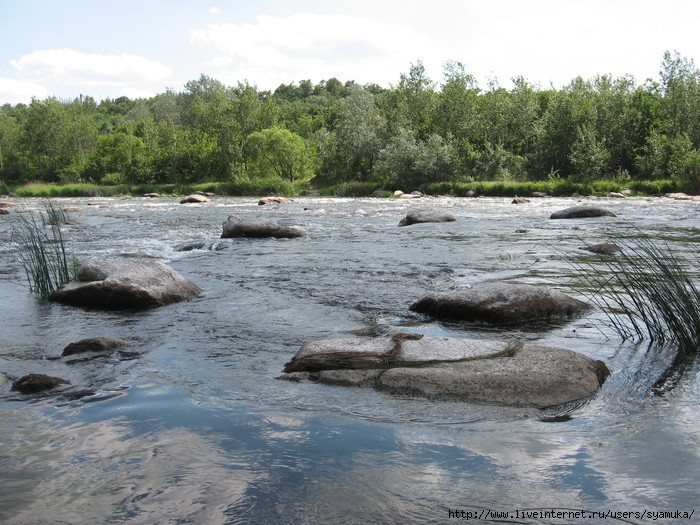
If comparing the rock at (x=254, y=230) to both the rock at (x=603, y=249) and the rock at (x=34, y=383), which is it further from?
the rock at (x=34, y=383)

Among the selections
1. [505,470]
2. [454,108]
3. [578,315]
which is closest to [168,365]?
[505,470]

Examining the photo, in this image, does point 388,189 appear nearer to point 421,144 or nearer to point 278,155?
point 421,144

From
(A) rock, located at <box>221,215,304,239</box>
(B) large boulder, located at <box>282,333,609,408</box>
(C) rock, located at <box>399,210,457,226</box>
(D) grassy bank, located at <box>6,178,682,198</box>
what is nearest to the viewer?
(B) large boulder, located at <box>282,333,609,408</box>

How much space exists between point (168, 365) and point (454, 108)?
58115 millimetres

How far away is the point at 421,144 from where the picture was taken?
175ft

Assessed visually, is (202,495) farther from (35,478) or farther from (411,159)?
(411,159)

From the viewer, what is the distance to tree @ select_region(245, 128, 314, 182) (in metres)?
66.3

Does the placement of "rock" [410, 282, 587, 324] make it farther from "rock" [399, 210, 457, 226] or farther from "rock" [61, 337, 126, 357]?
"rock" [399, 210, 457, 226]

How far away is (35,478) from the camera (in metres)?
3.66

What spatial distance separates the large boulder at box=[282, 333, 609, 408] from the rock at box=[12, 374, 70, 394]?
1928 millimetres

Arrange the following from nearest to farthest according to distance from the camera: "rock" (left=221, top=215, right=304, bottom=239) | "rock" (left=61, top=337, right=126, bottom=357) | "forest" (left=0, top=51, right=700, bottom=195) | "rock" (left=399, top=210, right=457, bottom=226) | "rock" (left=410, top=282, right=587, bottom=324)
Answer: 1. "rock" (left=61, top=337, right=126, bottom=357)
2. "rock" (left=410, top=282, right=587, bottom=324)
3. "rock" (left=221, top=215, right=304, bottom=239)
4. "rock" (left=399, top=210, right=457, bottom=226)
5. "forest" (left=0, top=51, right=700, bottom=195)

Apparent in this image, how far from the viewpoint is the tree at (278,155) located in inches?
2611

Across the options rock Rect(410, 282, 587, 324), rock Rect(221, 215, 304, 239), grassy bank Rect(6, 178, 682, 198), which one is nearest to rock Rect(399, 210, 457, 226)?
rock Rect(221, 215, 304, 239)

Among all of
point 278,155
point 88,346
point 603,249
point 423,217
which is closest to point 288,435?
point 88,346
